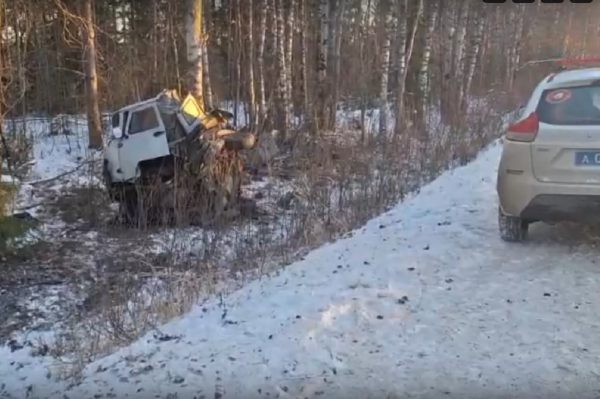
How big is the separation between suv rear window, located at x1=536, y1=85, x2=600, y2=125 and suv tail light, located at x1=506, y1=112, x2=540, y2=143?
0.19 ft

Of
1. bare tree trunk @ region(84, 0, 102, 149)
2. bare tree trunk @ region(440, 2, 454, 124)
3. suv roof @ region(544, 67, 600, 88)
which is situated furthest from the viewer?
bare tree trunk @ region(440, 2, 454, 124)

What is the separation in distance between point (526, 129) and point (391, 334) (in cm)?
242

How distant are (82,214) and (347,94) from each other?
44.6ft

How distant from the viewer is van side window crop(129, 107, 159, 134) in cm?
1202

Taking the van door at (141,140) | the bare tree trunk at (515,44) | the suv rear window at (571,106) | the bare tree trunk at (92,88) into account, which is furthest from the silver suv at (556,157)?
the bare tree trunk at (515,44)

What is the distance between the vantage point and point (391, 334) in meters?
4.55

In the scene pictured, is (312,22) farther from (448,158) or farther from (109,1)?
(448,158)

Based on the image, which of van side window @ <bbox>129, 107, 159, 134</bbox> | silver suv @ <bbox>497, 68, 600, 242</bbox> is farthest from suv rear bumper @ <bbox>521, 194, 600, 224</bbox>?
van side window @ <bbox>129, 107, 159, 134</bbox>

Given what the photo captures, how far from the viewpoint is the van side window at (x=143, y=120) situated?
12.0 m

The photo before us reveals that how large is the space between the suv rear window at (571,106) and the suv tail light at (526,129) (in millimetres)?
59

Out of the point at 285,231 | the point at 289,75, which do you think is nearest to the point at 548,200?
the point at 285,231

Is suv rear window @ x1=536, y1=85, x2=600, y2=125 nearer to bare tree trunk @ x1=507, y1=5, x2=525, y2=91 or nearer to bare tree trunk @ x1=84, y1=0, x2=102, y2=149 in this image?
bare tree trunk @ x1=84, y1=0, x2=102, y2=149

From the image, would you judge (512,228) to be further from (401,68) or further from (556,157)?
(401,68)

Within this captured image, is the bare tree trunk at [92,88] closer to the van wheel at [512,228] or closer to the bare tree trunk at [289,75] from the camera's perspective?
the bare tree trunk at [289,75]
